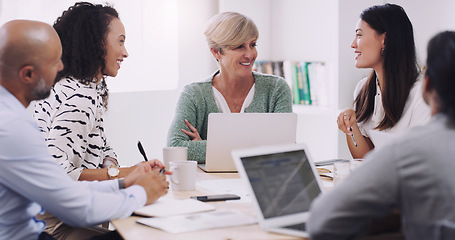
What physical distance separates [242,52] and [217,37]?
0.16m

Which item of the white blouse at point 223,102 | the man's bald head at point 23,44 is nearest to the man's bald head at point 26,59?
the man's bald head at point 23,44

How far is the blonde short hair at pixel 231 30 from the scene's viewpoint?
9.52ft

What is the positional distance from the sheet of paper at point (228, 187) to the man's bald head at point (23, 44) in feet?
2.51

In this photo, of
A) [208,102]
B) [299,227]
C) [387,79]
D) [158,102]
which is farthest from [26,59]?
[158,102]

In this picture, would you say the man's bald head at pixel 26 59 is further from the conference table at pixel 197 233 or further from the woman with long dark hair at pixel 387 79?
the woman with long dark hair at pixel 387 79

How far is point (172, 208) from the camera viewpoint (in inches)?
64.9

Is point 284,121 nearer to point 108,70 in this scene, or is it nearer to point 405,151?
point 108,70

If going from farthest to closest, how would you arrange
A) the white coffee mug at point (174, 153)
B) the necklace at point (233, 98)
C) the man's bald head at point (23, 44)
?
1. the necklace at point (233, 98)
2. the white coffee mug at point (174, 153)
3. the man's bald head at point (23, 44)

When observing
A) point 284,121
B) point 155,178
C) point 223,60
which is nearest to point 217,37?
point 223,60

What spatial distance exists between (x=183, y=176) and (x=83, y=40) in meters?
0.88

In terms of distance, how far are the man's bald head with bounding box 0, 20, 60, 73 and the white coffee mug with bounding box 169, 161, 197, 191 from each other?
2.04 feet

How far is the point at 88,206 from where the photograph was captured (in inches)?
59.1

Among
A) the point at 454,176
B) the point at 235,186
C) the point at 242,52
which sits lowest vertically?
the point at 235,186

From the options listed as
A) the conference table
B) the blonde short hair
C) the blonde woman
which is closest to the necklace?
the blonde woman
